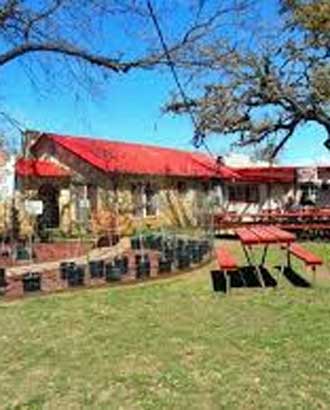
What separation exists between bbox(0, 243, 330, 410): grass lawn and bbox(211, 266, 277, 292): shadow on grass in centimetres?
82

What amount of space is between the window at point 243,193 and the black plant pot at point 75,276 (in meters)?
28.9

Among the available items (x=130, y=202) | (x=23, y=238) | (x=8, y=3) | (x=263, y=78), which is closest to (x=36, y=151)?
(x=130, y=202)

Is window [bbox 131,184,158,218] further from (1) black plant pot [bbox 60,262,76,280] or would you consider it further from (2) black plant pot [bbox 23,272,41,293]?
(2) black plant pot [bbox 23,272,41,293]

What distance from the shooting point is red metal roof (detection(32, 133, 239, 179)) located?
3347 cm

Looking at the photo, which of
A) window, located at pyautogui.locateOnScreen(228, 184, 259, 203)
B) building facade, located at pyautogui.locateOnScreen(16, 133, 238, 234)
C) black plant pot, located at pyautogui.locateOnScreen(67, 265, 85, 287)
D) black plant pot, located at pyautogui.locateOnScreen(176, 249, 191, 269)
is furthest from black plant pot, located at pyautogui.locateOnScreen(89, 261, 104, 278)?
window, located at pyautogui.locateOnScreen(228, 184, 259, 203)

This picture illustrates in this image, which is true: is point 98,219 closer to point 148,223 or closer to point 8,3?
point 148,223

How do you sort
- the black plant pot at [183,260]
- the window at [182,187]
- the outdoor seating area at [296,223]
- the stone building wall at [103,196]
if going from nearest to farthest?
the black plant pot at [183,260], the outdoor seating area at [296,223], the stone building wall at [103,196], the window at [182,187]

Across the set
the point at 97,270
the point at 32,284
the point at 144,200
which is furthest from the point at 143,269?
the point at 144,200

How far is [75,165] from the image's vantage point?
33719 mm

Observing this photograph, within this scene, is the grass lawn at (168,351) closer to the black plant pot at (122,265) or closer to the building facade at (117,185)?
the black plant pot at (122,265)

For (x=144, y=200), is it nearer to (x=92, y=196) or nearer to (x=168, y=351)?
(x=92, y=196)

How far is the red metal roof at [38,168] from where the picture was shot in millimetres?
28480

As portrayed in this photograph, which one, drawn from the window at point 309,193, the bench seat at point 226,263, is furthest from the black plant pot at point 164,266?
the window at point 309,193

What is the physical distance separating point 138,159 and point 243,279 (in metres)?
23.2
